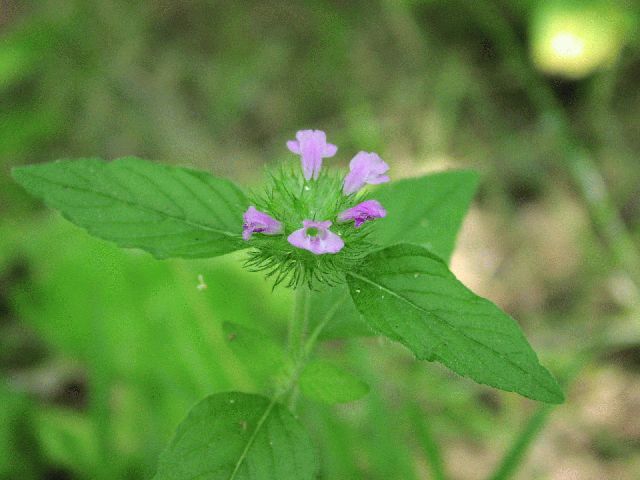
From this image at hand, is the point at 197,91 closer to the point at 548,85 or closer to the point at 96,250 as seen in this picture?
the point at 96,250

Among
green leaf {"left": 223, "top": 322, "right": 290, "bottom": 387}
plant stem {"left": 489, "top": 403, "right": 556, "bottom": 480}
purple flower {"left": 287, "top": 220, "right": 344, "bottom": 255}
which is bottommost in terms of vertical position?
green leaf {"left": 223, "top": 322, "right": 290, "bottom": 387}

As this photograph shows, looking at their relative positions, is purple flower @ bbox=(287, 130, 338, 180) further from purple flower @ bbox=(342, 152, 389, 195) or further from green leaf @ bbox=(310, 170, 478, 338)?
green leaf @ bbox=(310, 170, 478, 338)

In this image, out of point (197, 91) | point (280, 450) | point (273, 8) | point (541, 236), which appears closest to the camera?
point (280, 450)

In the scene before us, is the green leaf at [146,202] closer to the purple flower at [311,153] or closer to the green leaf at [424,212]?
the purple flower at [311,153]

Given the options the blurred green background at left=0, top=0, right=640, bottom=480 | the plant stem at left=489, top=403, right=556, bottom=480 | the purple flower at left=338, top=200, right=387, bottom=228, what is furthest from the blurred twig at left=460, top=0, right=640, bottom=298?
the purple flower at left=338, top=200, right=387, bottom=228

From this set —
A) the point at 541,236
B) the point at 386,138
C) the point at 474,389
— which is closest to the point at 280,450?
the point at 474,389

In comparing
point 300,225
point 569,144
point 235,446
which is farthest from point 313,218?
point 569,144

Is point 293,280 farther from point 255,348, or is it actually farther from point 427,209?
point 427,209
